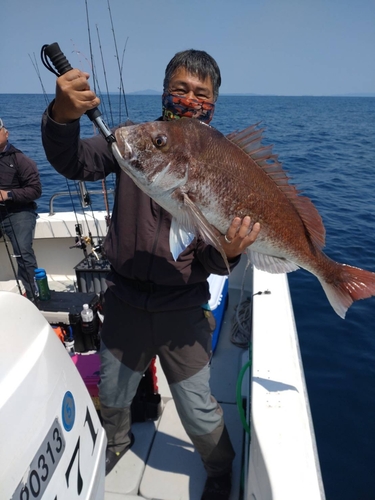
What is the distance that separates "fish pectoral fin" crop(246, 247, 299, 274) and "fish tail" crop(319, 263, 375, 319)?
0.22m

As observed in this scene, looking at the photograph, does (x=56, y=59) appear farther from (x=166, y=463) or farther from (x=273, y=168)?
(x=166, y=463)

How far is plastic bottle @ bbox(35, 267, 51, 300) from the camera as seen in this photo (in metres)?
3.73

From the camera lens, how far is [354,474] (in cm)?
329

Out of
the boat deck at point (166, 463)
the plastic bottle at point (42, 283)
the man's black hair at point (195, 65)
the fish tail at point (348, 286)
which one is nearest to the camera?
the man's black hair at point (195, 65)

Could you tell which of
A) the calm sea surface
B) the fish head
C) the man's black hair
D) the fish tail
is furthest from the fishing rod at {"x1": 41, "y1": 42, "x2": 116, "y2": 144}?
the calm sea surface

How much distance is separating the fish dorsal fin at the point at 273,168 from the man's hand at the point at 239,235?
0.30 m

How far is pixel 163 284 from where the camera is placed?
200cm

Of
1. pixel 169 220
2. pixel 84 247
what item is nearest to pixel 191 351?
pixel 169 220

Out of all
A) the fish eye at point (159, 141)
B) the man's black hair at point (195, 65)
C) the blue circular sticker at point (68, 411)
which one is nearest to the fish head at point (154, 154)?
the fish eye at point (159, 141)

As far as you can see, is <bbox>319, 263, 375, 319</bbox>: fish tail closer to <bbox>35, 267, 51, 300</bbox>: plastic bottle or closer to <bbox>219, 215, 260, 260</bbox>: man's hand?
<bbox>219, 215, 260, 260</bbox>: man's hand

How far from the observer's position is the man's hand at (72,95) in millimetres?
1512

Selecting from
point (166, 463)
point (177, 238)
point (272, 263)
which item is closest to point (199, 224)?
point (177, 238)

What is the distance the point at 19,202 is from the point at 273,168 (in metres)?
3.66

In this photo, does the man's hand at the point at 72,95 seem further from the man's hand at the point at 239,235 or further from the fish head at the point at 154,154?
the man's hand at the point at 239,235
